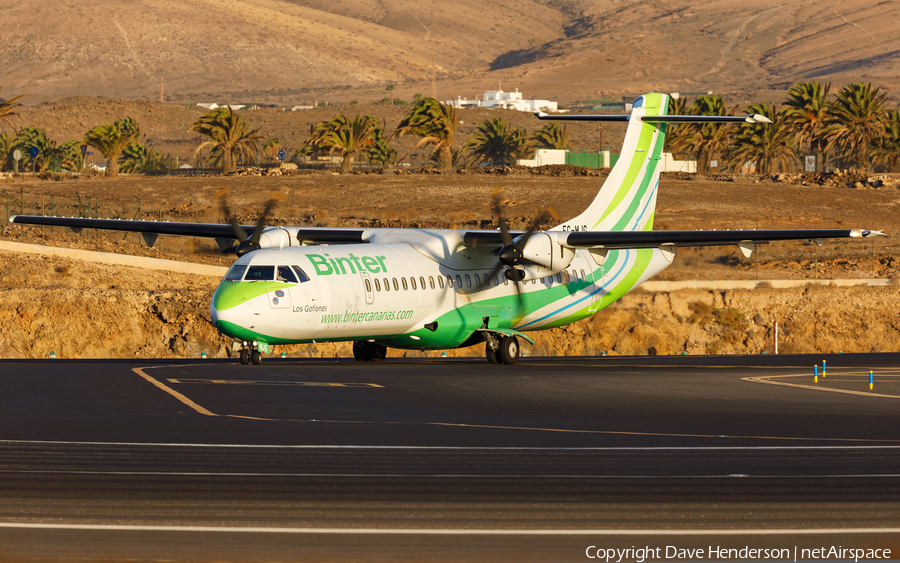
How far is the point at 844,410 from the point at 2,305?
32881 millimetres

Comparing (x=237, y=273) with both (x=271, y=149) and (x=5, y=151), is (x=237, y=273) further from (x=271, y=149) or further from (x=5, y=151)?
(x=5, y=151)

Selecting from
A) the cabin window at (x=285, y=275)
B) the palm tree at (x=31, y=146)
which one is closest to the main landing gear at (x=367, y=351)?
the cabin window at (x=285, y=275)

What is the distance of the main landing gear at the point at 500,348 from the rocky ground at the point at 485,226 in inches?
479

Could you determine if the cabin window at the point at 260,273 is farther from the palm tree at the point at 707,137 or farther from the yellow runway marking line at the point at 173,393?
the palm tree at the point at 707,137

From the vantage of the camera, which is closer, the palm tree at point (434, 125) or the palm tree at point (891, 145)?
the palm tree at point (434, 125)

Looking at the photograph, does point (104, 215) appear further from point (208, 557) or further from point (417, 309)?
point (208, 557)

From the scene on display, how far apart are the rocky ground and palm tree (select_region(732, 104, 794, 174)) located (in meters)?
13.0

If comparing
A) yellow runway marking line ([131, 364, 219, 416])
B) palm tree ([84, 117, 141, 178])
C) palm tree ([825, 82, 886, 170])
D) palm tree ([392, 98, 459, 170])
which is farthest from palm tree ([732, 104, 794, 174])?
yellow runway marking line ([131, 364, 219, 416])

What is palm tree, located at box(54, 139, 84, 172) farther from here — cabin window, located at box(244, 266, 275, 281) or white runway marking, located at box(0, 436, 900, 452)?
white runway marking, located at box(0, 436, 900, 452)

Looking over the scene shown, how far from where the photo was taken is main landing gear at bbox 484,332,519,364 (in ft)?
106

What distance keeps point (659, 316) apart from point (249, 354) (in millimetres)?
26825

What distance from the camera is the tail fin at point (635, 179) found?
119 ft

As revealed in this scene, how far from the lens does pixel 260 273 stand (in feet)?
84.9
